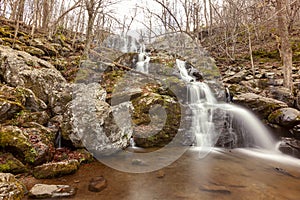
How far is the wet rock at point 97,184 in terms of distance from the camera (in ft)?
12.2

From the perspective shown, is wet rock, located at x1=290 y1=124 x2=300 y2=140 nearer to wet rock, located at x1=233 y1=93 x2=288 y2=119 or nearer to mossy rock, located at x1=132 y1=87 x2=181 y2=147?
wet rock, located at x1=233 y1=93 x2=288 y2=119

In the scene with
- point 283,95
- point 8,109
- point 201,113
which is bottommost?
point 8,109

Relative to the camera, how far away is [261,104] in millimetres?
7594

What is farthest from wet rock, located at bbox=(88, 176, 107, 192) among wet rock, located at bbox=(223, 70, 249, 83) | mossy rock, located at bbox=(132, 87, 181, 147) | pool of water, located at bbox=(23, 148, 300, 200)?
wet rock, located at bbox=(223, 70, 249, 83)

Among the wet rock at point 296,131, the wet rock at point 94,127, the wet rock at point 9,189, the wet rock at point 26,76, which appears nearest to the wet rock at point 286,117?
the wet rock at point 296,131

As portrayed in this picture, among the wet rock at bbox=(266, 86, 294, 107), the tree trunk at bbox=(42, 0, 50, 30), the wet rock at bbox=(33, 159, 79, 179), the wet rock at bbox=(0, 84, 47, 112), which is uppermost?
the tree trunk at bbox=(42, 0, 50, 30)

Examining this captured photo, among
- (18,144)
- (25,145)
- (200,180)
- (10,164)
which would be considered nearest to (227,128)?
(200,180)

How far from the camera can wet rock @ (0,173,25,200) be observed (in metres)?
2.84

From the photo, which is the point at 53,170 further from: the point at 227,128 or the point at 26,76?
the point at 227,128

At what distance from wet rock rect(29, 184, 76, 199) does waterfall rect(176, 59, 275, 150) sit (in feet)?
16.6

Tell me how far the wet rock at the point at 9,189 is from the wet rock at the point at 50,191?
0.71 feet

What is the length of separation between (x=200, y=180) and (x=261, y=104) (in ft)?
16.8

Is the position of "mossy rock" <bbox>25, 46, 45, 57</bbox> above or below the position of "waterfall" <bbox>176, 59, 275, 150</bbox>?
above

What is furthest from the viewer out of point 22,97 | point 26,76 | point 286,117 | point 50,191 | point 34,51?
point 34,51
